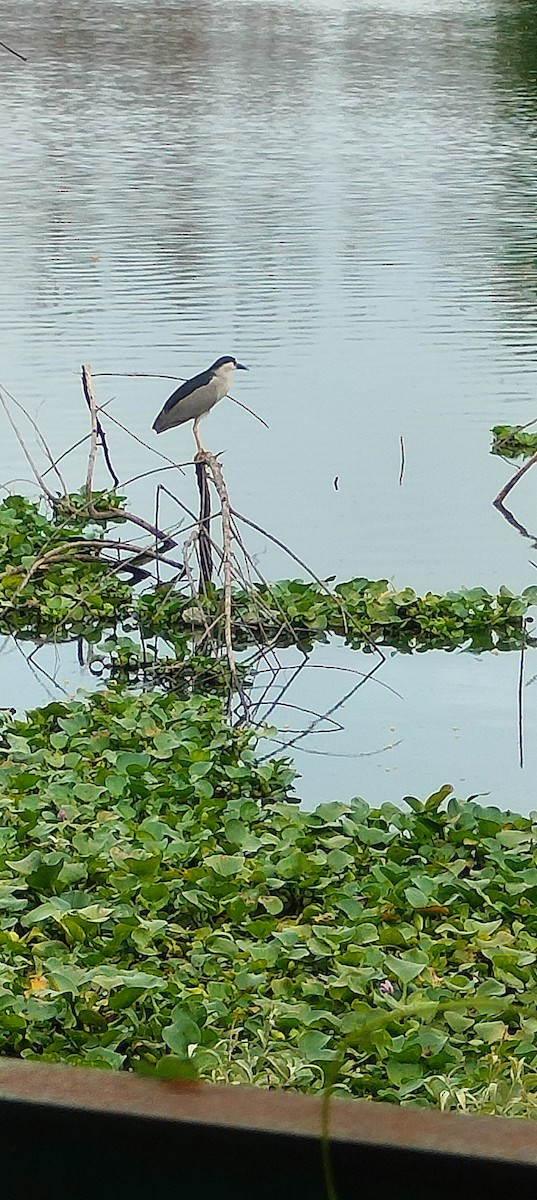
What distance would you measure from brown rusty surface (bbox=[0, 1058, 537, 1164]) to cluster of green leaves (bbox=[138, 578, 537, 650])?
3.87 meters

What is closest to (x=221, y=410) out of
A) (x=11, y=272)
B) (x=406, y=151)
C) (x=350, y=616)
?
(x=350, y=616)

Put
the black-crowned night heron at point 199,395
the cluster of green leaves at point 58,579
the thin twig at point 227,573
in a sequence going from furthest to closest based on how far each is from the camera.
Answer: the black-crowned night heron at point 199,395
the cluster of green leaves at point 58,579
the thin twig at point 227,573

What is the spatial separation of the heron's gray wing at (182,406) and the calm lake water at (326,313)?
49 centimetres

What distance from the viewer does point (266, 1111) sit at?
578mm

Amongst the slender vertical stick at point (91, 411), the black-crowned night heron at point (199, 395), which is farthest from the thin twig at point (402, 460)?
the slender vertical stick at point (91, 411)

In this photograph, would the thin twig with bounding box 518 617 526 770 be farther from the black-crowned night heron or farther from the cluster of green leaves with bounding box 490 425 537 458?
the cluster of green leaves with bounding box 490 425 537 458

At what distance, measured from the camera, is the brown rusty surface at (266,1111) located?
1.85 ft

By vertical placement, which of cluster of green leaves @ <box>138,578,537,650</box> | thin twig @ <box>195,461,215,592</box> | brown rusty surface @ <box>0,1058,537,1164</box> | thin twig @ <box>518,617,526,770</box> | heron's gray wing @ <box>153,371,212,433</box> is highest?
brown rusty surface @ <box>0,1058,537,1164</box>

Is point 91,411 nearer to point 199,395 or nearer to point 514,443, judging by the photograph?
point 199,395

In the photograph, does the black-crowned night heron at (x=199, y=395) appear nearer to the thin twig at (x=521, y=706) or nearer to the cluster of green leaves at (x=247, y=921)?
the thin twig at (x=521, y=706)

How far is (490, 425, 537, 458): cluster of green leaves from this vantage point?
19.6 feet

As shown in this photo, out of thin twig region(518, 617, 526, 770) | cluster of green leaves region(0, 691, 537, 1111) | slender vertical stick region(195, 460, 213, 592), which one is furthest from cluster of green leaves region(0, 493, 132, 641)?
thin twig region(518, 617, 526, 770)

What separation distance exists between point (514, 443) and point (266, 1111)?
5548mm

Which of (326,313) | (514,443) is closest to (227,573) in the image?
(514,443)
